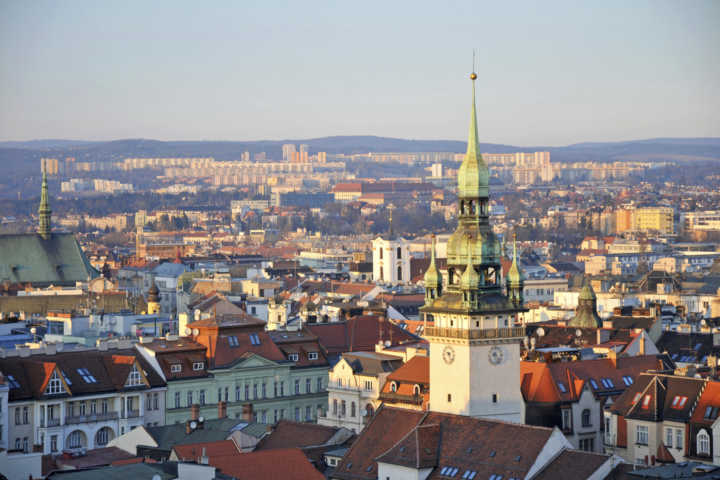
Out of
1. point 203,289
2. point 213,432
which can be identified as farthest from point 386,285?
point 213,432

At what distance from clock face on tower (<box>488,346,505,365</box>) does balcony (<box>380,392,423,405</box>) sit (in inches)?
376

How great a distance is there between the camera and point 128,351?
258ft

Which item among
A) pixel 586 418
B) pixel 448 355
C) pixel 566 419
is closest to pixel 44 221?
pixel 586 418

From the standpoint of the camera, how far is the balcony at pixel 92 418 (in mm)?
72469

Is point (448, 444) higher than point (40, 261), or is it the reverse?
point (448, 444)

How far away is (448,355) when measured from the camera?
198 ft

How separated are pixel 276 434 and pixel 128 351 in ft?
61.5

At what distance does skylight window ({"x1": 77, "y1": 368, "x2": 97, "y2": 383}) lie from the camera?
243ft

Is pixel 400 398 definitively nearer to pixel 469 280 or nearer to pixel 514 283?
pixel 514 283

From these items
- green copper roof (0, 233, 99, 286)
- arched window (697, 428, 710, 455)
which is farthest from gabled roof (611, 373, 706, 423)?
green copper roof (0, 233, 99, 286)

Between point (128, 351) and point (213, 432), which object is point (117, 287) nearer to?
point (128, 351)

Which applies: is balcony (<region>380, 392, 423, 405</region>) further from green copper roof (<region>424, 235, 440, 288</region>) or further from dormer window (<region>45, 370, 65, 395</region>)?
dormer window (<region>45, 370, 65, 395</region>)

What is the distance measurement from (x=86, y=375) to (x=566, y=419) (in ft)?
63.2

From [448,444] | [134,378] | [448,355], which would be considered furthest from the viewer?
[134,378]
